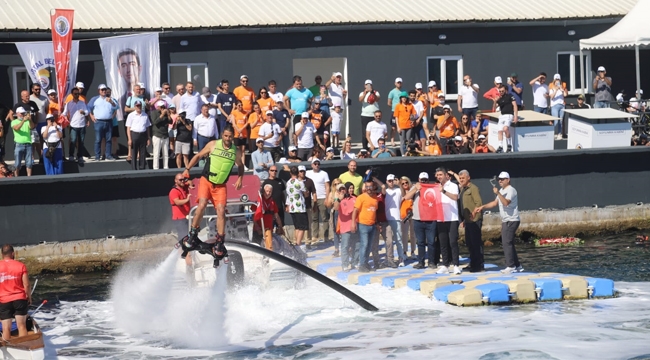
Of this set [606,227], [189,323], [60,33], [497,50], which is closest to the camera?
[189,323]

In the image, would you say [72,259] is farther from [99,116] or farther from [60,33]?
[60,33]

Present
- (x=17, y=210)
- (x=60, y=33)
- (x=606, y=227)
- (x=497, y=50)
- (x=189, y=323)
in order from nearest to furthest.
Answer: (x=189, y=323), (x=17, y=210), (x=60, y=33), (x=606, y=227), (x=497, y=50)

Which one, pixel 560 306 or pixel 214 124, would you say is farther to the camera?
pixel 214 124

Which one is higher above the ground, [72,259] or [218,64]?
[218,64]

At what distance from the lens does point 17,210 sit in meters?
30.0

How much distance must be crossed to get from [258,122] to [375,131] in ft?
11.1

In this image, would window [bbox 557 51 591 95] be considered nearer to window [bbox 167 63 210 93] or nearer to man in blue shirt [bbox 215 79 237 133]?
window [bbox 167 63 210 93]

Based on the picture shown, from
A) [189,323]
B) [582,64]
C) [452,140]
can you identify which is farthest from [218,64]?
[189,323]

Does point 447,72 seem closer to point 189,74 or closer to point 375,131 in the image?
point 375,131

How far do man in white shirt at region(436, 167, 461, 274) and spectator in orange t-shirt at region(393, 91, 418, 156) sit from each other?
24.0 feet

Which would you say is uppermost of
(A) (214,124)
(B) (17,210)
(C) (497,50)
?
(C) (497,50)

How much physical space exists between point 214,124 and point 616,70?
15300 mm

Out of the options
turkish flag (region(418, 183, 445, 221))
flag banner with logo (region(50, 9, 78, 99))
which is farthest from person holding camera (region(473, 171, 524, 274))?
flag banner with logo (region(50, 9, 78, 99))

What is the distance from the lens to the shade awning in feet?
116
